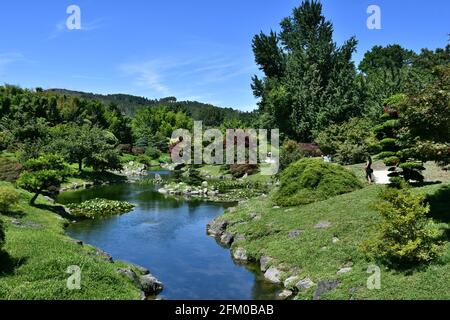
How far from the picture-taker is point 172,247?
76.1 ft

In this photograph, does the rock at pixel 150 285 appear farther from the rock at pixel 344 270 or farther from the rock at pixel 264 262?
the rock at pixel 344 270

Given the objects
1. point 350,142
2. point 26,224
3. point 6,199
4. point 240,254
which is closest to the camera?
point 240,254

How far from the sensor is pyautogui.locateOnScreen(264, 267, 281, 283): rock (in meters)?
17.4

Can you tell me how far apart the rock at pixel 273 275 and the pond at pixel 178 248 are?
267 mm

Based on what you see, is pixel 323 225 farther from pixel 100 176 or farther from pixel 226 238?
pixel 100 176

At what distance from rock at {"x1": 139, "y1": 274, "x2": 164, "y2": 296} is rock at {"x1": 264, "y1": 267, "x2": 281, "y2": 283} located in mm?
4373

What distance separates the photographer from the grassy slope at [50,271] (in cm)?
1287

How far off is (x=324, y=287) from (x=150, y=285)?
21.5 feet

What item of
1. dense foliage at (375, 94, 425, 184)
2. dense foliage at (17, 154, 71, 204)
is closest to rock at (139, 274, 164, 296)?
dense foliage at (375, 94, 425, 184)

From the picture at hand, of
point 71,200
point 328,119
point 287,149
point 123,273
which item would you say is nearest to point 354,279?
point 123,273

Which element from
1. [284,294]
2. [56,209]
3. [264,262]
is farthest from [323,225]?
[56,209]

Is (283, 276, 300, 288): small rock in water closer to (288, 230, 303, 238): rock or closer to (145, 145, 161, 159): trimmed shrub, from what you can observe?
(288, 230, 303, 238): rock

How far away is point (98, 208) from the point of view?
32.7 metres
